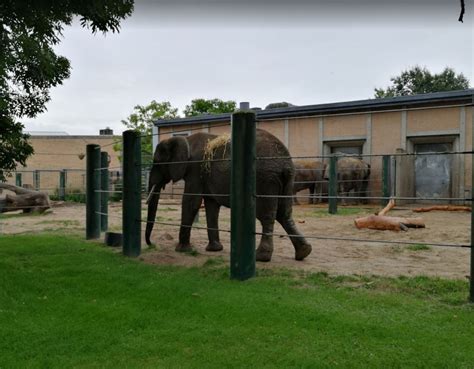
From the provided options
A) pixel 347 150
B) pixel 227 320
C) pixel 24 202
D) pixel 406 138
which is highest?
pixel 406 138

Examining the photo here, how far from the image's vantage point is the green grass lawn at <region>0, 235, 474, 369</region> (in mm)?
3078

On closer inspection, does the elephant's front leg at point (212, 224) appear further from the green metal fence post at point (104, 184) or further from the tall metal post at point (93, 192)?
the green metal fence post at point (104, 184)

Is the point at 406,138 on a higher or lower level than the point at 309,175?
higher

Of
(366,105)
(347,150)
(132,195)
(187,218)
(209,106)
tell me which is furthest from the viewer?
(209,106)

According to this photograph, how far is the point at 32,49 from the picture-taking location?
489 cm

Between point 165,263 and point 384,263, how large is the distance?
2738 millimetres

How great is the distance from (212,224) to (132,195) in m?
1.32

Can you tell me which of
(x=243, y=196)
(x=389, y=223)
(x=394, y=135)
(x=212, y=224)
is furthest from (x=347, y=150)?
(x=243, y=196)

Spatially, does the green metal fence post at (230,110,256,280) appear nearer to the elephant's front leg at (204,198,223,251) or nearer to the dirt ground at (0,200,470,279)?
the dirt ground at (0,200,470,279)

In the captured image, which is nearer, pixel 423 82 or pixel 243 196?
pixel 243 196

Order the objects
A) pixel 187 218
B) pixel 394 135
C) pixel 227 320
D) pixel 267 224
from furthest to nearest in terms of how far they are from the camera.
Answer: pixel 394 135, pixel 187 218, pixel 267 224, pixel 227 320

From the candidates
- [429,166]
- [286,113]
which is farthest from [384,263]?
[286,113]

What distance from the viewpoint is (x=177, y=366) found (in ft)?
9.78

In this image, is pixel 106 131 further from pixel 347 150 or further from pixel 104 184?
pixel 104 184
